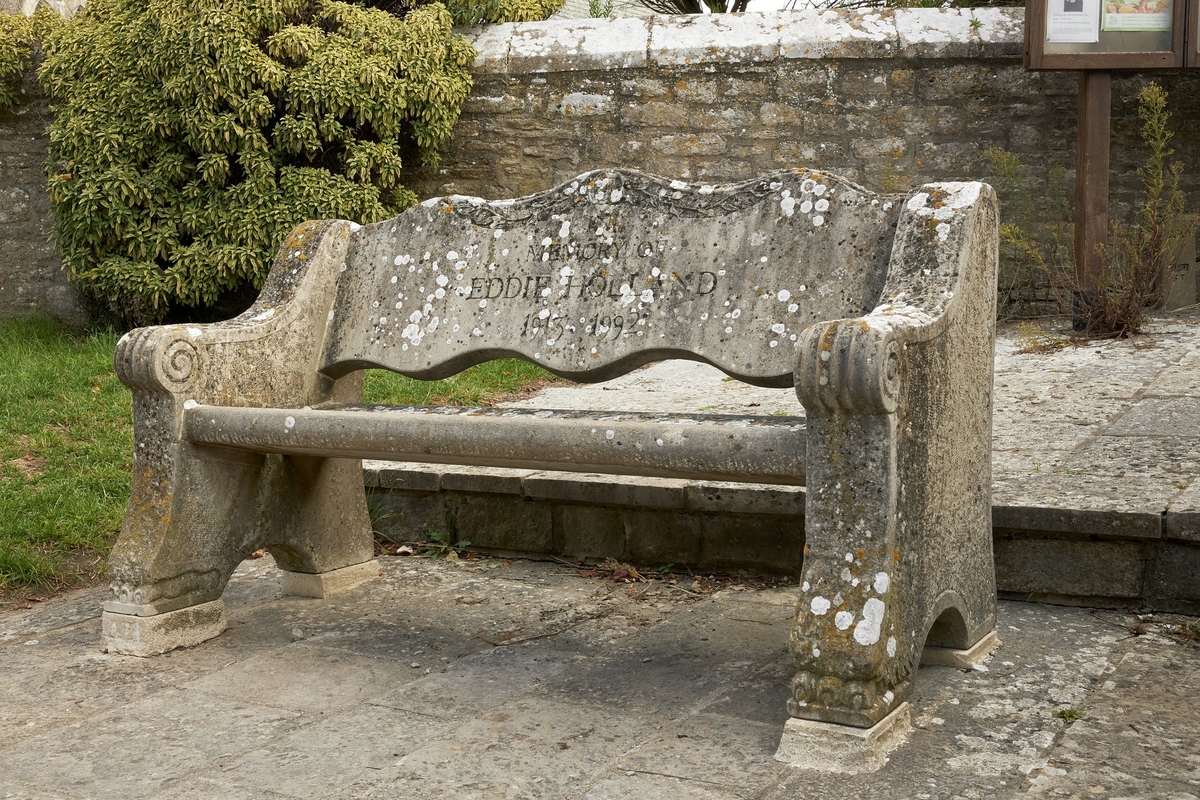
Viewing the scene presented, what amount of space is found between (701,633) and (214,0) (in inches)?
218

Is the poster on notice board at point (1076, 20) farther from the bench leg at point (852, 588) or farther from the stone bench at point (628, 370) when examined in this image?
the bench leg at point (852, 588)

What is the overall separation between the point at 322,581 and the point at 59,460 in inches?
73.2

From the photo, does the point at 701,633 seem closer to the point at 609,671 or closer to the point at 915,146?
the point at 609,671

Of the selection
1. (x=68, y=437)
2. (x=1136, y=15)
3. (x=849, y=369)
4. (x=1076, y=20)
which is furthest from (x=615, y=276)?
(x=1136, y=15)

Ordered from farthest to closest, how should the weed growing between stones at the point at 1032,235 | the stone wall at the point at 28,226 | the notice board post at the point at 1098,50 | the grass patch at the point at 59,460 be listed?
the stone wall at the point at 28,226, the weed growing between stones at the point at 1032,235, the notice board post at the point at 1098,50, the grass patch at the point at 59,460

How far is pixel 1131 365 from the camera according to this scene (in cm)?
568

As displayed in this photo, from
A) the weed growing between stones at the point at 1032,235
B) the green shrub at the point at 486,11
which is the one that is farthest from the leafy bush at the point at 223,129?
the weed growing between stones at the point at 1032,235

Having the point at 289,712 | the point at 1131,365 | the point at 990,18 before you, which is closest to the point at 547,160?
the point at 990,18

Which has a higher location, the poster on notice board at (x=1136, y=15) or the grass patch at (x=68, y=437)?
the poster on notice board at (x=1136, y=15)

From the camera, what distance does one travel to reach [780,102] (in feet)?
24.2

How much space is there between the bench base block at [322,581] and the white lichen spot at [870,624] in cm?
197

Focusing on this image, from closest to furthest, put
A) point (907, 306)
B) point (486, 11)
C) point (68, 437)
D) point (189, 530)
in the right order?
point (907, 306)
point (189, 530)
point (68, 437)
point (486, 11)

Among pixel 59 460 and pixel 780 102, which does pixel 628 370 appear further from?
pixel 780 102

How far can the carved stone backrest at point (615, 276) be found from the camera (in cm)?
304
